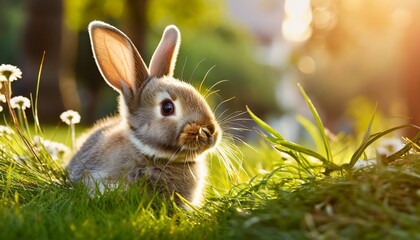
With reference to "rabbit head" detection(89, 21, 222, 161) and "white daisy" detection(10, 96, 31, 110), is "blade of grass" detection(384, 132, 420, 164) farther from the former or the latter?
"white daisy" detection(10, 96, 31, 110)

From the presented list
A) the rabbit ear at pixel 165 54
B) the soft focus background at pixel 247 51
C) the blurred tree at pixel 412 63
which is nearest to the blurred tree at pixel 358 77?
the soft focus background at pixel 247 51

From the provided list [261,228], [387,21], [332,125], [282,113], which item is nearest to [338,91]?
[332,125]

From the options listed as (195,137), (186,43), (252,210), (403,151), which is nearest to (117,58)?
(195,137)

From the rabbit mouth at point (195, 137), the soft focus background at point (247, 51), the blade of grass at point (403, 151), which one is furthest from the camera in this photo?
the soft focus background at point (247, 51)

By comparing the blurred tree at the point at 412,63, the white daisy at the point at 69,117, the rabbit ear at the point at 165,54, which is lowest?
the white daisy at the point at 69,117

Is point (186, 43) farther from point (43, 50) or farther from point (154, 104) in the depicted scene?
point (154, 104)

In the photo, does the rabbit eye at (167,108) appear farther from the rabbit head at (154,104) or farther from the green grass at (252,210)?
the green grass at (252,210)

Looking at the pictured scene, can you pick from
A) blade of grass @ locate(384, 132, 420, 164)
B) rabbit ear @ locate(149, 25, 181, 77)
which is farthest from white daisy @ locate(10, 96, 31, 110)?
blade of grass @ locate(384, 132, 420, 164)
